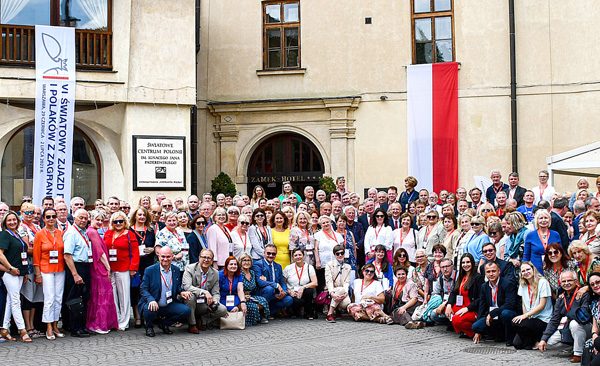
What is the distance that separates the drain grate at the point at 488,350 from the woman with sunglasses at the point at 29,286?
589 centimetres

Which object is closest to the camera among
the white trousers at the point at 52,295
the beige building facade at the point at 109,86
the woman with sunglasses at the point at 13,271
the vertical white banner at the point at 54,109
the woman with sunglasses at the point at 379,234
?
the woman with sunglasses at the point at 13,271

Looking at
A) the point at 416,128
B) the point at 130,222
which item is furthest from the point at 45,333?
the point at 416,128

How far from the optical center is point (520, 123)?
22281 millimetres

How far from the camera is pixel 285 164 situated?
24078mm

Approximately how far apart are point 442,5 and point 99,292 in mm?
13465

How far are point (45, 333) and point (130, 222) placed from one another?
6.76 feet

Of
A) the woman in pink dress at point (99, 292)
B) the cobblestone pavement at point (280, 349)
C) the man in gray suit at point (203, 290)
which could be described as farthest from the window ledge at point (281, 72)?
the woman in pink dress at point (99, 292)

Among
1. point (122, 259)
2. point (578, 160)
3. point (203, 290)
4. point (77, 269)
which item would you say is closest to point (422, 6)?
point (578, 160)

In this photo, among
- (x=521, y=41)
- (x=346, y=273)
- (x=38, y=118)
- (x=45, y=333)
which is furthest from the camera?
(x=521, y=41)

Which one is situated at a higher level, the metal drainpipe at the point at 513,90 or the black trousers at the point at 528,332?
the metal drainpipe at the point at 513,90

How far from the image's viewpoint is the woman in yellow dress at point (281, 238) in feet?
47.9

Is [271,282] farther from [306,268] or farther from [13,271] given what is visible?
[13,271]

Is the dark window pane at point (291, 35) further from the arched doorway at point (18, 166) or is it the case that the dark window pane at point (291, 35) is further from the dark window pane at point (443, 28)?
the arched doorway at point (18, 166)

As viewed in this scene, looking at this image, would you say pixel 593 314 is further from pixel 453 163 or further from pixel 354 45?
pixel 354 45
